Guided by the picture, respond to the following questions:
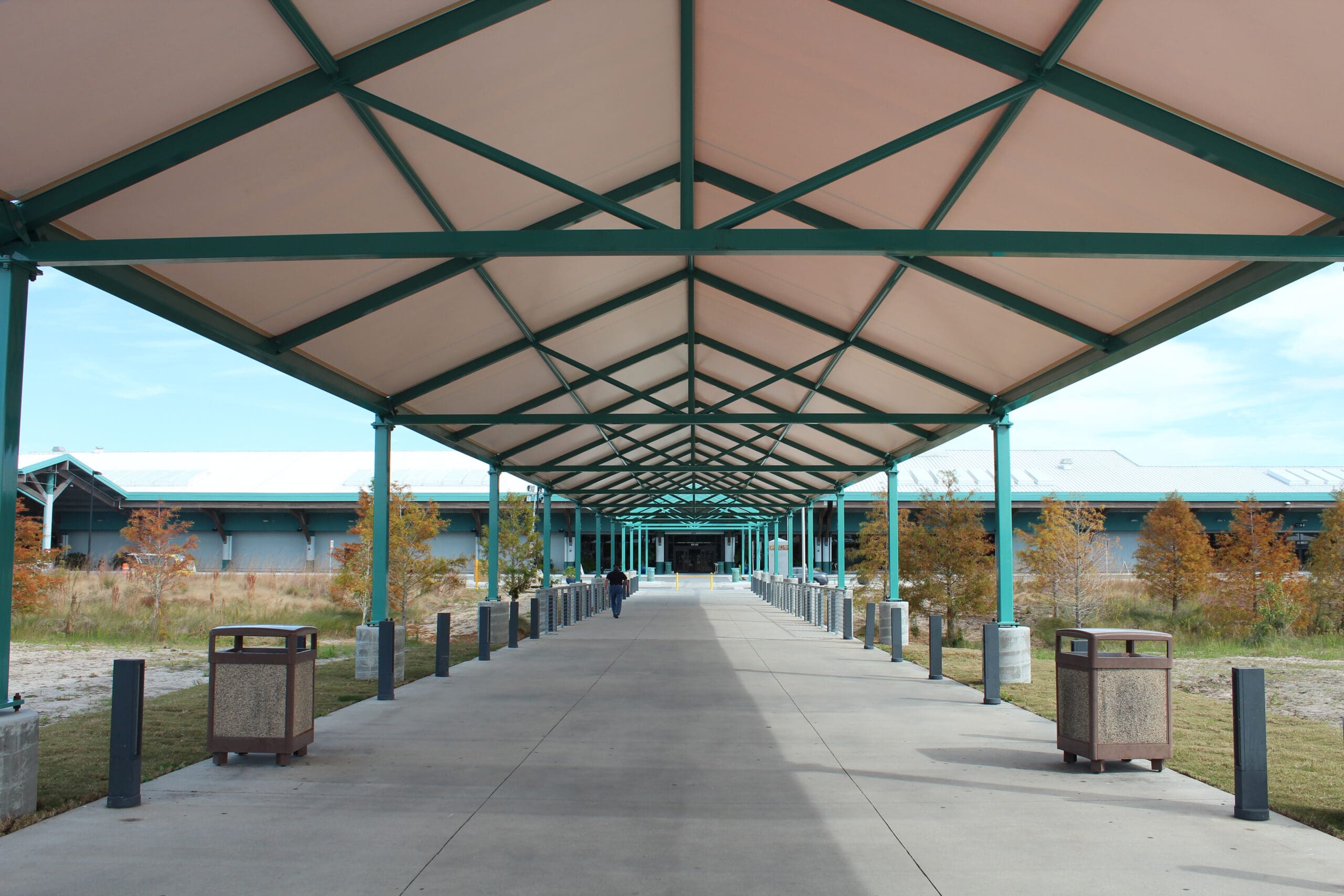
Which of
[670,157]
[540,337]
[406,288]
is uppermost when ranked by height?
[670,157]

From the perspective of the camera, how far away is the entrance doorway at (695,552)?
76.2 m

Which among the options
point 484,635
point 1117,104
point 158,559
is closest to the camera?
point 1117,104

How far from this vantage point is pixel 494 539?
20.1m

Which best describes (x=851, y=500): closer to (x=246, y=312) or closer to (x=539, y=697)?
(x=539, y=697)

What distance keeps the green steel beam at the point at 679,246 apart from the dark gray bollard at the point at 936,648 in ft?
25.1

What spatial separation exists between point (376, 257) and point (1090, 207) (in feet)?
19.6

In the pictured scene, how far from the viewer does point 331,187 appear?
8.09 meters

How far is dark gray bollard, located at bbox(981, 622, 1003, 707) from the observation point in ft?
38.4

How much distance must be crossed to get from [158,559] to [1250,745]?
23.6 m

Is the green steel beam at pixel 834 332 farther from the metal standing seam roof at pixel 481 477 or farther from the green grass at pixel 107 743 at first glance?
the metal standing seam roof at pixel 481 477

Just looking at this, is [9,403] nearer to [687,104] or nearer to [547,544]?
[687,104]

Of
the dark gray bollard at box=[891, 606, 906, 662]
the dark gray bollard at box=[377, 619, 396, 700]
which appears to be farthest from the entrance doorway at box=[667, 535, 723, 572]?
the dark gray bollard at box=[377, 619, 396, 700]

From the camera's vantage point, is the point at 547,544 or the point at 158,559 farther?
the point at 547,544

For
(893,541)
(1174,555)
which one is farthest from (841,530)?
(1174,555)
